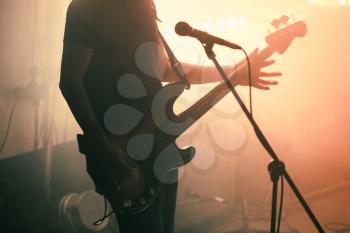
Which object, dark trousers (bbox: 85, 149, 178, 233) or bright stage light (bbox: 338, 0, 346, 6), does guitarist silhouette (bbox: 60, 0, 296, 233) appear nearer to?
dark trousers (bbox: 85, 149, 178, 233)

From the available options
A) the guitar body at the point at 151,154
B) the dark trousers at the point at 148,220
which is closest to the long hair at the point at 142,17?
the guitar body at the point at 151,154

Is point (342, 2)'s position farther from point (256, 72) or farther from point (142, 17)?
point (142, 17)

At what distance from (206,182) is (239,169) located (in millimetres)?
603

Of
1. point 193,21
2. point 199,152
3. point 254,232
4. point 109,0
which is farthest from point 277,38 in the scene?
point 193,21

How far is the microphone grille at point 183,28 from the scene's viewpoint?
5.94 feet

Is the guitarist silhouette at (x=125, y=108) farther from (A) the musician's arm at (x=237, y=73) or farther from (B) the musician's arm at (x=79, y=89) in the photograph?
(A) the musician's arm at (x=237, y=73)

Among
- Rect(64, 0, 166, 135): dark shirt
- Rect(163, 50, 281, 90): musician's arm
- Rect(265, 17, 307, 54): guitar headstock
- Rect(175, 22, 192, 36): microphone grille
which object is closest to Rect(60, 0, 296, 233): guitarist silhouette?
Rect(64, 0, 166, 135): dark shirt

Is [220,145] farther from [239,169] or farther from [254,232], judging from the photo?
[254,232]

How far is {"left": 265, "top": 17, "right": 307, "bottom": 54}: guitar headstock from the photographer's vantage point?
2.05 m

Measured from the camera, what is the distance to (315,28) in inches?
309

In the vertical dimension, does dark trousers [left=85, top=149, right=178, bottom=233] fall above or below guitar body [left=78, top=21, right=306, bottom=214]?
below

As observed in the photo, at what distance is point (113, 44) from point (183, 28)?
1.15 feet

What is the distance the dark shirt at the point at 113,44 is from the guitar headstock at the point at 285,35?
70cm

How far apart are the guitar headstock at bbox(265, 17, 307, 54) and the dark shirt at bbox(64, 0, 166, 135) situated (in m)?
0.70
